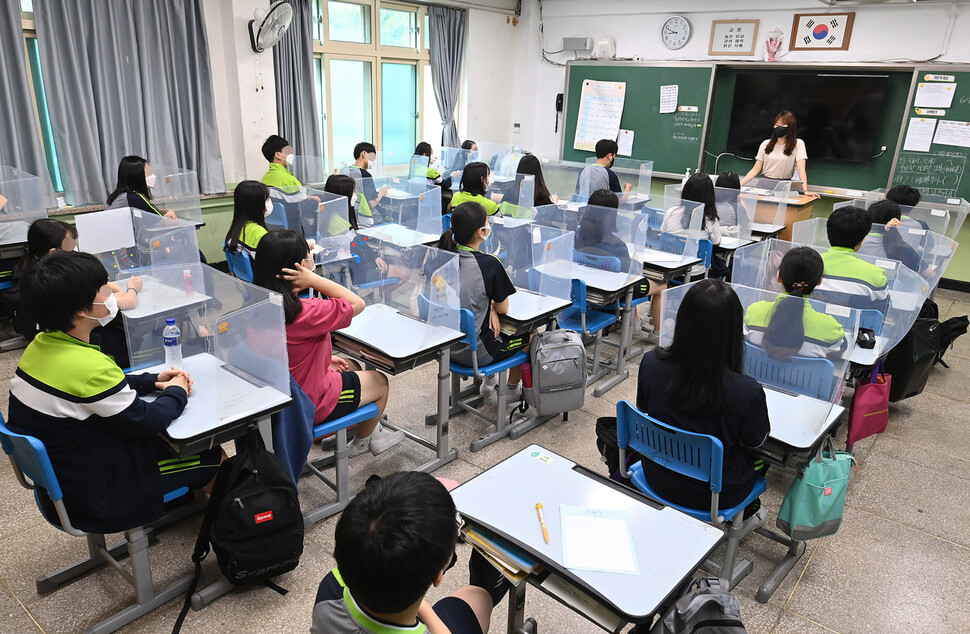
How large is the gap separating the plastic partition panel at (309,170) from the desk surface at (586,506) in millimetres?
5251

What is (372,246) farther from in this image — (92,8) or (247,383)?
(92,8)

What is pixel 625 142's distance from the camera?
26.8 feet

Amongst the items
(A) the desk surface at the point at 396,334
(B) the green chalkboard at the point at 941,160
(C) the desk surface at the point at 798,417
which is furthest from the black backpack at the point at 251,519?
(B) the green chalkboard at the point at 941,160

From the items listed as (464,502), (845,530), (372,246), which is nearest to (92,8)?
(372,246)

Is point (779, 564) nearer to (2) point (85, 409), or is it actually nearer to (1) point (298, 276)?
(1) point (298, 276)

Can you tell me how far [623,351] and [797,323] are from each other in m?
1.66

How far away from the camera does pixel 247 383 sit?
225cm

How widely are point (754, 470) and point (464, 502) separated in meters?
1.11

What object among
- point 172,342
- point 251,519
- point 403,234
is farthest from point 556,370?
point 403,234

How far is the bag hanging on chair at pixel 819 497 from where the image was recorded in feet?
7.04

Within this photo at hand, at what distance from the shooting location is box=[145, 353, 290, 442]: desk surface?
196 centimetres

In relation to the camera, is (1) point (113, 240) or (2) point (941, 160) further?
(2) point (941, 160)

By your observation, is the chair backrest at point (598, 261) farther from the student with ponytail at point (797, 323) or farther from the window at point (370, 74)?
the window at point (370, 74)

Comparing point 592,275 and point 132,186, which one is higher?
point 132,186
